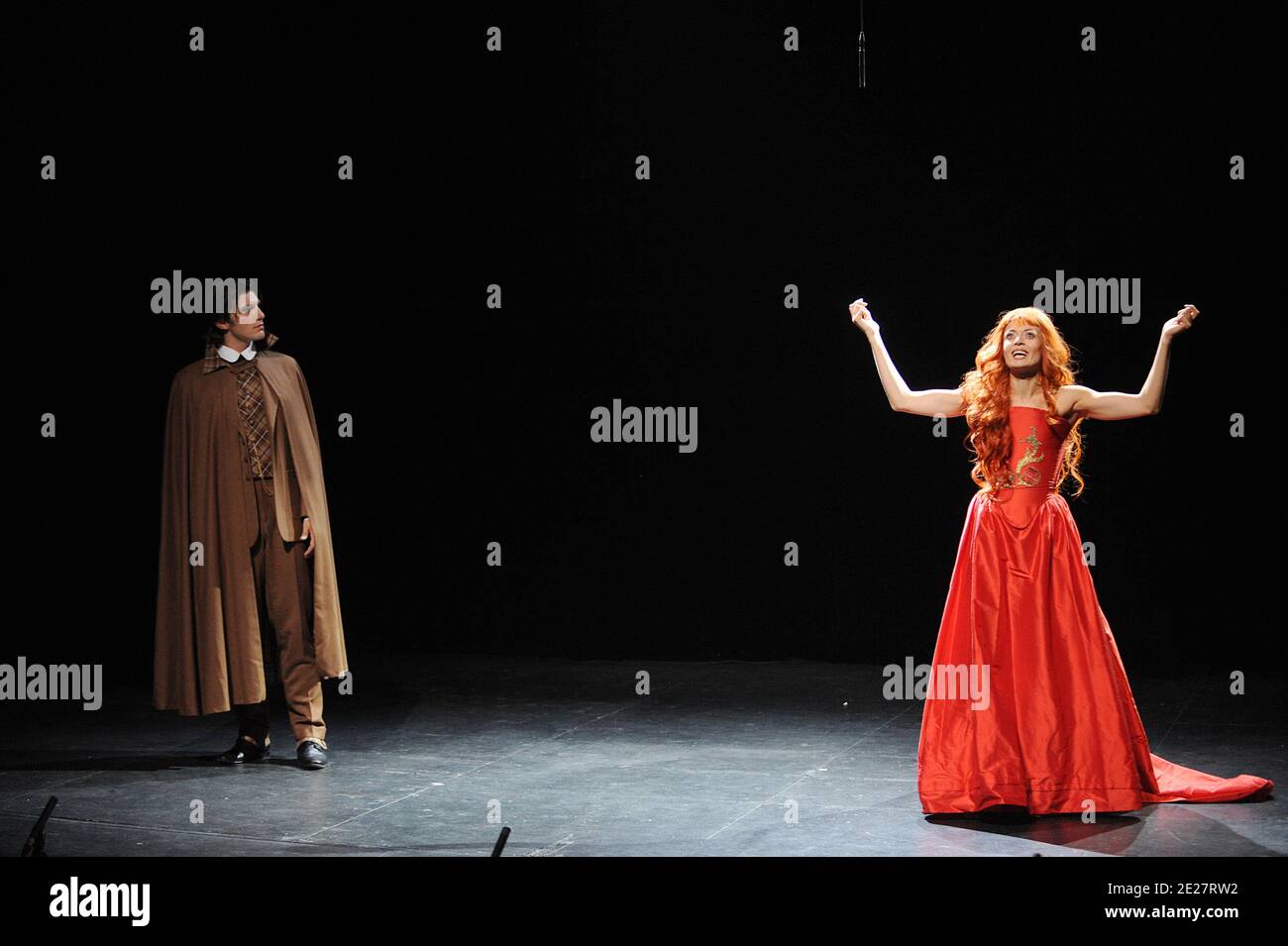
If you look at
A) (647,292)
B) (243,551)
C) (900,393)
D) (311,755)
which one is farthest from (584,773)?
(647,292)

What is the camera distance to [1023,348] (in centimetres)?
414

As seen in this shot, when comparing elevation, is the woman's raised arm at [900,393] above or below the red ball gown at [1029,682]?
above

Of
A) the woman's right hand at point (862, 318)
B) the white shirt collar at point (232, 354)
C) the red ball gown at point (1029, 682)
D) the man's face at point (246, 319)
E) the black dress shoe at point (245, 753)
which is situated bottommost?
the black dress shoe at point (245, 753)

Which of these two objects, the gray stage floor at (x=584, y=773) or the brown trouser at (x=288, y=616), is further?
the brown trouser at (x=288, y=616)

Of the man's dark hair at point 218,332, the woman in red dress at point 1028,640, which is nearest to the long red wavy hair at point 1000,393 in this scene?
the woman in red dress at point 1028,640

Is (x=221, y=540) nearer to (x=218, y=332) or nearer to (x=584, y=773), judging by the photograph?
(x=218, y=332)

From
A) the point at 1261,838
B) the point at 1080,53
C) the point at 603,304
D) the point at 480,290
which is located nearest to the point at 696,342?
the point at 603,304

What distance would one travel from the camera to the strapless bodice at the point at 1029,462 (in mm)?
4156

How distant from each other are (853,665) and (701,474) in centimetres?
101

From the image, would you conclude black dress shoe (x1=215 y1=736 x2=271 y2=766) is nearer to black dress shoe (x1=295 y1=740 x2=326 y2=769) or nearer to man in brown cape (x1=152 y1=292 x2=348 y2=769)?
man in brown cape (x1=152 y1=292 x2=348 y2=769)

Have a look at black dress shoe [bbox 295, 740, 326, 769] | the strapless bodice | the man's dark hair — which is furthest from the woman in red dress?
the man's dark hair

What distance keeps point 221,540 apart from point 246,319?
26.5 inches

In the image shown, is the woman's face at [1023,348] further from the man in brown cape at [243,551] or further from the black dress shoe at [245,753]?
the black dress shoe at [245,753]

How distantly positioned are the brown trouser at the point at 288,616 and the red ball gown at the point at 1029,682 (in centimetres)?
187
